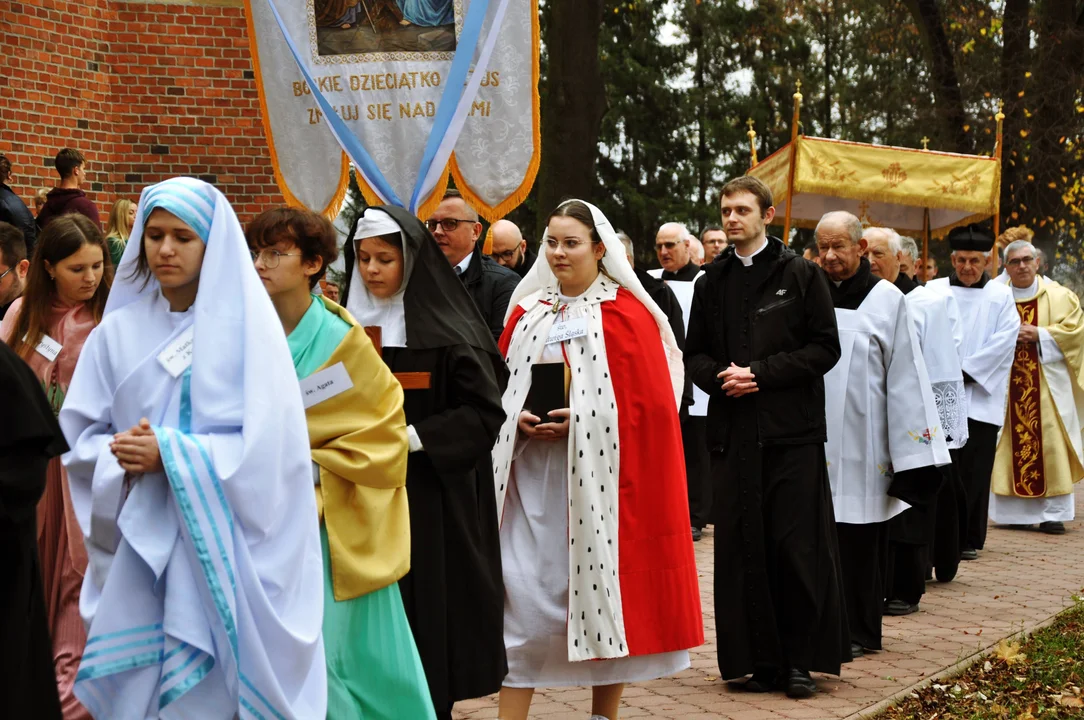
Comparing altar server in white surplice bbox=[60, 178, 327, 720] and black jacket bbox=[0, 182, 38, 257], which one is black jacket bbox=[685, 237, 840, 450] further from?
black jacket bbox=[0, 182, 38, 257]

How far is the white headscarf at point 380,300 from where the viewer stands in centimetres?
518

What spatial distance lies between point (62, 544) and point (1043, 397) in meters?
9.96

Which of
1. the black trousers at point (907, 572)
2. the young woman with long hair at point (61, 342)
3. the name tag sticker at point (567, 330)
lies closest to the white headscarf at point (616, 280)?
the name tag sticker at point (567, 330)

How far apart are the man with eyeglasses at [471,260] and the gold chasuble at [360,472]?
9.10 ft

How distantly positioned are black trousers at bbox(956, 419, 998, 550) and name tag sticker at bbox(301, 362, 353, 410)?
25.1 ft

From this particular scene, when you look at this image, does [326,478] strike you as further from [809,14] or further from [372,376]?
[809,14]

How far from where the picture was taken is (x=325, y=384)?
4.53 meters

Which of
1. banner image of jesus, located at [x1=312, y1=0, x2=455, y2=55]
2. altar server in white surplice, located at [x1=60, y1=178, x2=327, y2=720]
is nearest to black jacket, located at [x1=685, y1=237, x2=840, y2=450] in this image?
banner image of jesus, located at [x1=312, y1=0, x2=455, y2=55]

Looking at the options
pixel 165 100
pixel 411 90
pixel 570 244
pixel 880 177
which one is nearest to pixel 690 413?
pixel 880 177

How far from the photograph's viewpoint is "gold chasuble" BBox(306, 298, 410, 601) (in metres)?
4.48

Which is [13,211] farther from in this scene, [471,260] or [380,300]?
[380,300]

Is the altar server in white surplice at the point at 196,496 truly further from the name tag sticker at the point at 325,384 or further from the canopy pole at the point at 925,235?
the canopy pole at the point at 925,235

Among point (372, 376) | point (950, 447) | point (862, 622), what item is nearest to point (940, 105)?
point (950, 447)

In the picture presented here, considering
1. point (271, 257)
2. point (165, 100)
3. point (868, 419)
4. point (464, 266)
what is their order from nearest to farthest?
point (271, 257)
point (464, 266)
point (868, 419)
point (165, 100)
